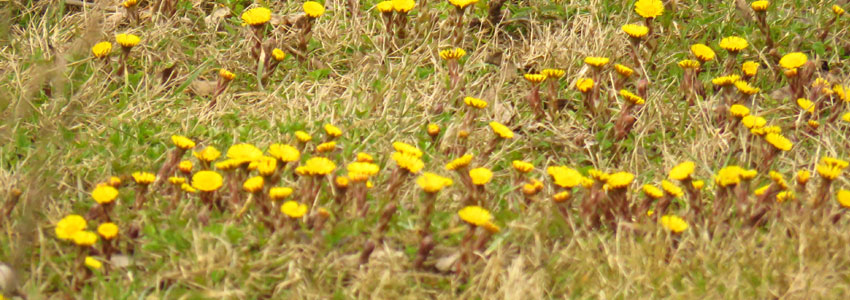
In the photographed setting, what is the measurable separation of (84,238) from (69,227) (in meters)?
0.08

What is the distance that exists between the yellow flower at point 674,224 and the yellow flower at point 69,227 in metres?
1.52

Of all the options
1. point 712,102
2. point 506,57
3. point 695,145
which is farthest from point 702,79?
point 506,57

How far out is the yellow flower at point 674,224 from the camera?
250 centimetres

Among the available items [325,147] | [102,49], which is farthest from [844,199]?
[102,49]

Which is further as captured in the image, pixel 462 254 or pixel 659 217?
pixel 659 217

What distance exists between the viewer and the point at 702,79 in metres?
3.65

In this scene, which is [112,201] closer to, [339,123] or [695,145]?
[339,123]

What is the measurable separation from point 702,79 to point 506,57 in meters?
0.78

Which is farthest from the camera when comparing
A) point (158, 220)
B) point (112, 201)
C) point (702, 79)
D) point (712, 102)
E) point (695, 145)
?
point (702, 79)

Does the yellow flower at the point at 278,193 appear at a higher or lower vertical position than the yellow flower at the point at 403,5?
higher

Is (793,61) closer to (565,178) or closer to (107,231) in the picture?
(565,178)

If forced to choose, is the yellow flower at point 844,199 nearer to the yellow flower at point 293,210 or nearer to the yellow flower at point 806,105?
the yellow flower at point 806,105

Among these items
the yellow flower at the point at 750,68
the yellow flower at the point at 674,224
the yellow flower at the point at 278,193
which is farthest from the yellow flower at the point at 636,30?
the yellow flower at the point at 278,193

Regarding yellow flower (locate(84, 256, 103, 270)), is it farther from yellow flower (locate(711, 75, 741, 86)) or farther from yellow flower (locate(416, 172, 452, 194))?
yellow flower (locate(711, 75, 741, 86))
